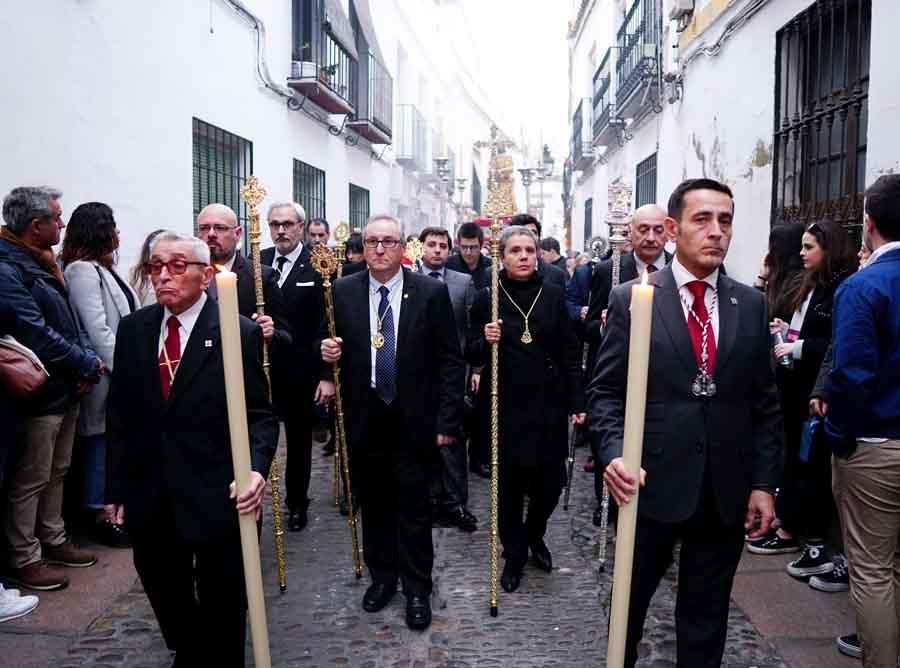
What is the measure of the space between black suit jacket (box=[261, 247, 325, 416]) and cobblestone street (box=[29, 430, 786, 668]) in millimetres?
1028

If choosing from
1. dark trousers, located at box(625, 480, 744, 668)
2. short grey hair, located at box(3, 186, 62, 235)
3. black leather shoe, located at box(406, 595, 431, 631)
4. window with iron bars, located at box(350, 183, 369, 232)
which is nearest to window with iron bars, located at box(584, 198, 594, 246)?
window with iron bars, located at box(350, 183, 369, 232)

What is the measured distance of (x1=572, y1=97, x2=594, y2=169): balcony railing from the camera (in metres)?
20.4

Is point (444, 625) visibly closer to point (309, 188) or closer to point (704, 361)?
point (704, 361)

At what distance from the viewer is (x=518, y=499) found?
4.83 metres

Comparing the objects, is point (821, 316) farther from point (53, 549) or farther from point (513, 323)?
point (53, 549)

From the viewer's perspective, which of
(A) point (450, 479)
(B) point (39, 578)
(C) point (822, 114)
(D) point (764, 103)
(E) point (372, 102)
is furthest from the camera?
(E) point (372, 102)

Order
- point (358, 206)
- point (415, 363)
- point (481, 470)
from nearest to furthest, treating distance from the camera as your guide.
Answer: point (415, 363)
point (481, 470)
point (358, 206)

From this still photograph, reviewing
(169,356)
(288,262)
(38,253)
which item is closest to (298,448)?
(288,262)

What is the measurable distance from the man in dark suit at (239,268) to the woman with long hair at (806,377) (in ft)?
9.35

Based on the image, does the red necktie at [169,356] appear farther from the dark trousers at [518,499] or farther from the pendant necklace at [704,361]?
the dark trousers at [518,499]

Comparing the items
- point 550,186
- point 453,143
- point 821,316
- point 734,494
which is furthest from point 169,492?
point 550,186

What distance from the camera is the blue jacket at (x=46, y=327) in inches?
175

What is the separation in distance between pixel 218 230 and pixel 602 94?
14.1 m

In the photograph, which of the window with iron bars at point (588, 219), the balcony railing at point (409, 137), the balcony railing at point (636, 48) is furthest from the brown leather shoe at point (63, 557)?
the window with iron bars at point (588, 219)
